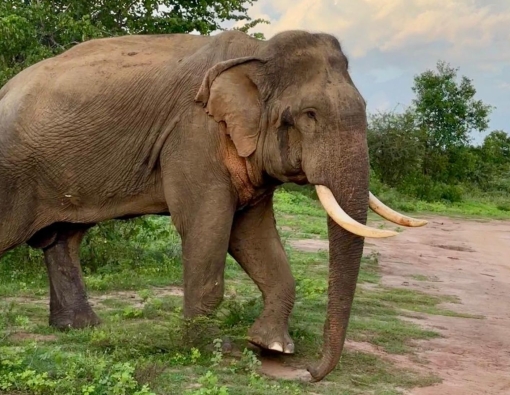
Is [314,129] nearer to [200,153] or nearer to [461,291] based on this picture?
[200,153]

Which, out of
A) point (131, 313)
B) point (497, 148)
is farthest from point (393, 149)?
point (131, 313)

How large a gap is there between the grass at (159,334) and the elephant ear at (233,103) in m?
1.32

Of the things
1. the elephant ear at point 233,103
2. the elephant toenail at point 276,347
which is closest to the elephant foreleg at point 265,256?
the elephant toenail at point 276,347

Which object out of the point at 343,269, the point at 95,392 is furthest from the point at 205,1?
the point at 95,392

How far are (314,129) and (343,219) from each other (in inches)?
29.8

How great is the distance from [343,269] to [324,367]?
0.65 meters

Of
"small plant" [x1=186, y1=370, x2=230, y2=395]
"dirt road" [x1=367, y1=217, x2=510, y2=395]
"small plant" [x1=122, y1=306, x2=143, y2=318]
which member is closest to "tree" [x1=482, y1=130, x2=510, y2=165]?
"dirt road" [x1=367, y1=217, x2=510, y2=395]

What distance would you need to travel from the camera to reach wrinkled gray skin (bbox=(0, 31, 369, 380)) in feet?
19.5

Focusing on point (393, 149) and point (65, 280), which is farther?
point (393, 149)

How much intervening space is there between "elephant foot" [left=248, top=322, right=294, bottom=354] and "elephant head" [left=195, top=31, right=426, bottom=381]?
786 millimetres

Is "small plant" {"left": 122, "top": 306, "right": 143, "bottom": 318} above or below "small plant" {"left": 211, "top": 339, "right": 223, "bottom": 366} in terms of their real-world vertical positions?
above

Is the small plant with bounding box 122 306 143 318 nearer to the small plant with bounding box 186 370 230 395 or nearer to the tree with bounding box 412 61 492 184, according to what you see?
the small plant with bounding box 186 370 230 395

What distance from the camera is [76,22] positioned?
1073 cm

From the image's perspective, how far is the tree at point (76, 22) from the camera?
10578mm
